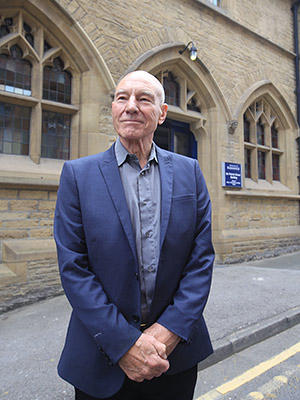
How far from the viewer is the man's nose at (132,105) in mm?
1233

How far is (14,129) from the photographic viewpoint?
15.5ft

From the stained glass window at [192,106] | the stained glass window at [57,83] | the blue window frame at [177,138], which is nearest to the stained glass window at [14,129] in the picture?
the stained glass window at [57,83]

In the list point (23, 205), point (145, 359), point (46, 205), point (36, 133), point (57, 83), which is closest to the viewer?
point (145, 359)

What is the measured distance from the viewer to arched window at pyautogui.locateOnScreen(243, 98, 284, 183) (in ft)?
26.7

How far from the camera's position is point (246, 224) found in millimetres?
7473

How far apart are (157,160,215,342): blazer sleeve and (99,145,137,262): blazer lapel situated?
0.27m

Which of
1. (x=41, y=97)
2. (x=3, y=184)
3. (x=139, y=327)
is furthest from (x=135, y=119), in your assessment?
(x=41, y=97)

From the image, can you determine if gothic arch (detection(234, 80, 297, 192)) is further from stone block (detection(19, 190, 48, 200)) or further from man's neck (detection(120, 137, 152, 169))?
man's neck (detection(120, 137, 152, 169))

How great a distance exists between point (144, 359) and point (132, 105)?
102 cm

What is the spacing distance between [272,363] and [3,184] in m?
4.08

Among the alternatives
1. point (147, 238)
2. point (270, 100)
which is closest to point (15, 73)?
point (147, 238)

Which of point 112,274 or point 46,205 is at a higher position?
point 46,205

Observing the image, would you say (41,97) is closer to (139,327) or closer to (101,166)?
(101,166)

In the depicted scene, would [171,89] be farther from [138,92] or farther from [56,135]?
[138,92]
